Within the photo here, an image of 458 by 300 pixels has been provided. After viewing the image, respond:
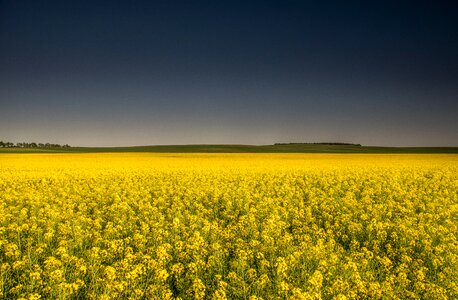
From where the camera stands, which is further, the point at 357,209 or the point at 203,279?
the point at 357,209

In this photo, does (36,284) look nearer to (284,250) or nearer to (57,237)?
(57,237)

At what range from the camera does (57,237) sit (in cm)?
863

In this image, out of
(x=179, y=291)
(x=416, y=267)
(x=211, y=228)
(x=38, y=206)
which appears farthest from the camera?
(x=38, y=206)

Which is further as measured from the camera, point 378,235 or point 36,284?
point 378,235

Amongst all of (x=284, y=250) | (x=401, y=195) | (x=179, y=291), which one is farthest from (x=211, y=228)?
(x=401, y=195)

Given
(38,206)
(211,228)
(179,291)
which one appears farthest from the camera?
(38,206)

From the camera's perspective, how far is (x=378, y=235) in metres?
9.65

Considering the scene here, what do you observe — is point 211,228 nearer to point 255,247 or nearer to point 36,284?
point 255,247

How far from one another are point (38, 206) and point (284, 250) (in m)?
8.59

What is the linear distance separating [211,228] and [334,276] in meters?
3.59

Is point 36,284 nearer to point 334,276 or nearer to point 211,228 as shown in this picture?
point 211,228

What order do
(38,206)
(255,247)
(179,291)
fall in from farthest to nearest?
1. (38,206)
2. (255,247)
3. (179,291)

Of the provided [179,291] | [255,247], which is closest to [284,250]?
[255,247]

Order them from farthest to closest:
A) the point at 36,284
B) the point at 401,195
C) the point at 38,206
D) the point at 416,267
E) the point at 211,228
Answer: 1. the point at 401,195
2. the point at 38,206
3. the point at 211,228
4. the point at 416,267
5. the point at 36,284
